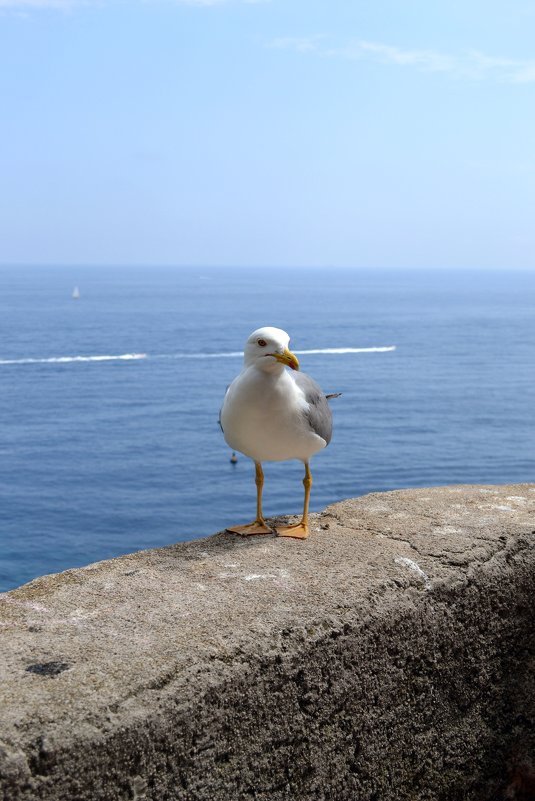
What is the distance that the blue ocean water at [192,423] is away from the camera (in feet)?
124

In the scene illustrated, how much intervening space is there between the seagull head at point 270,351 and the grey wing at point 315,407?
315 millimetres

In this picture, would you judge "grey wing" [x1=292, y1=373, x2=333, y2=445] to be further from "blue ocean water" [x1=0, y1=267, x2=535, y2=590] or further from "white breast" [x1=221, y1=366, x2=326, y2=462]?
"blue ocean water" [x1=0, y1=267, x2=535, y2=590]

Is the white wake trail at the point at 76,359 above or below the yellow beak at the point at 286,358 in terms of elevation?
below

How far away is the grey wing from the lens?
220 inches

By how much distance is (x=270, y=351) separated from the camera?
209 inches

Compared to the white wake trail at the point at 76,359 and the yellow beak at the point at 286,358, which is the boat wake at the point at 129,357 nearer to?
the white wake trail at the point at 76,359

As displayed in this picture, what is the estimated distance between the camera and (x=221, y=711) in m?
3.69

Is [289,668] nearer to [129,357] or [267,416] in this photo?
[267,416]

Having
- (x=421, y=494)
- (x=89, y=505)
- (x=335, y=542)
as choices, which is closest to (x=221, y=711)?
(x=335, y=542)

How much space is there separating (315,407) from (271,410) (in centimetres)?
39

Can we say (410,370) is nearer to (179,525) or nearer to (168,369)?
(168,369)

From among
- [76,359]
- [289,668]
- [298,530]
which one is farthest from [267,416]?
[76,359]

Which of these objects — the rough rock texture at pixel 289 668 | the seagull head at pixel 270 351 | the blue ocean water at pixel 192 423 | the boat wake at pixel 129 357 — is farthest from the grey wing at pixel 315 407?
the boat wake at pixel 129 357

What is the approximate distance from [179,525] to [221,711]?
33.1m
